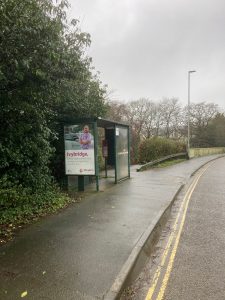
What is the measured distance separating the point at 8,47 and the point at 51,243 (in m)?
3.74

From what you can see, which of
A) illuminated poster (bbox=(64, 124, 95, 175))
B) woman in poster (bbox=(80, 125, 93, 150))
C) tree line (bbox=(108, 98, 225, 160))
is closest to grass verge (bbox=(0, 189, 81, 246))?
illuminated poster (bbox=(64, 124, 95, 175))

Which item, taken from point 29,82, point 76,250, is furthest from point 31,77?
point 76,250

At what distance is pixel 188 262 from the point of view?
541 cm

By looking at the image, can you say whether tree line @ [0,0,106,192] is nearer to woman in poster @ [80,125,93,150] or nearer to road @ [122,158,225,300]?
woman in poster @ [80,125,93,150]

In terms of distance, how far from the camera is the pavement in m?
4.30

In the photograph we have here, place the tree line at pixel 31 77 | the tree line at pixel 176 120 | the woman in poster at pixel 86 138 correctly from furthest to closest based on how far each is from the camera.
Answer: the tree line at pixel 176 120 < the woman in poster at pixel 86 138 < the tree line at pixel 31 77

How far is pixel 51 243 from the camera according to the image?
6.02m

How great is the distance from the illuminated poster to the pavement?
1.61 metres

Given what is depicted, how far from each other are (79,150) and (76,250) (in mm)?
5709

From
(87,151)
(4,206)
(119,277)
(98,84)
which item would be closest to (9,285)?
(119,277)

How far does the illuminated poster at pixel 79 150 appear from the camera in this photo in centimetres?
1097

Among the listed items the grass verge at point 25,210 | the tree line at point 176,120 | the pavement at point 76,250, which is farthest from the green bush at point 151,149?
the tree line at point 176,120

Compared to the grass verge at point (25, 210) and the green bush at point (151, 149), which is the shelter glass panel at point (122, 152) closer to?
the grass verge at point (25, 210)

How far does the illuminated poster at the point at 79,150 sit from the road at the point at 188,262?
3.36 meters
